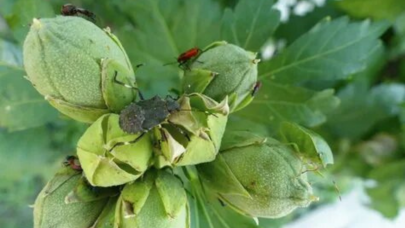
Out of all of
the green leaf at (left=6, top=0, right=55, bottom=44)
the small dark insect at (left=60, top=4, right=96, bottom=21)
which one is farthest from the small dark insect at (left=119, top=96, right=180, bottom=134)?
the green leaf at (left=6, top=0, right=55, bottom=44)

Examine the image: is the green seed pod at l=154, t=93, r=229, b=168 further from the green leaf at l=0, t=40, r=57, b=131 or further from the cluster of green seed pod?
the green leaf at l=0, t=40, r=57, b=131

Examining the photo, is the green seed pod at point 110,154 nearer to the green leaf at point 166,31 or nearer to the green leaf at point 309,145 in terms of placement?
the green leaf at point 309,145

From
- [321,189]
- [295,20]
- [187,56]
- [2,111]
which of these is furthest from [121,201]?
[321,189]

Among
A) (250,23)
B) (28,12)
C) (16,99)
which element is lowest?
(16,99)

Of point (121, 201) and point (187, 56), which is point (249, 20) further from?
point (121, 201)

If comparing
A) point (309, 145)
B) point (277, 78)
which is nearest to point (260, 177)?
point (309, 145)

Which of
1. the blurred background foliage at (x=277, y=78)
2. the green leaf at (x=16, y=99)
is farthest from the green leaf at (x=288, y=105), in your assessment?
the green leaf at (x=16, y=99)

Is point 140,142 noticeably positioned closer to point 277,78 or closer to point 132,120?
point 132,120

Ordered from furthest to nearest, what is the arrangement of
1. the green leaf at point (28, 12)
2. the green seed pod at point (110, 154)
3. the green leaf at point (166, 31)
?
1. the green leaf at point (166, 31)
2. the green leaf at point (28, 12)
3. the green seed pod at point (110, 154)
